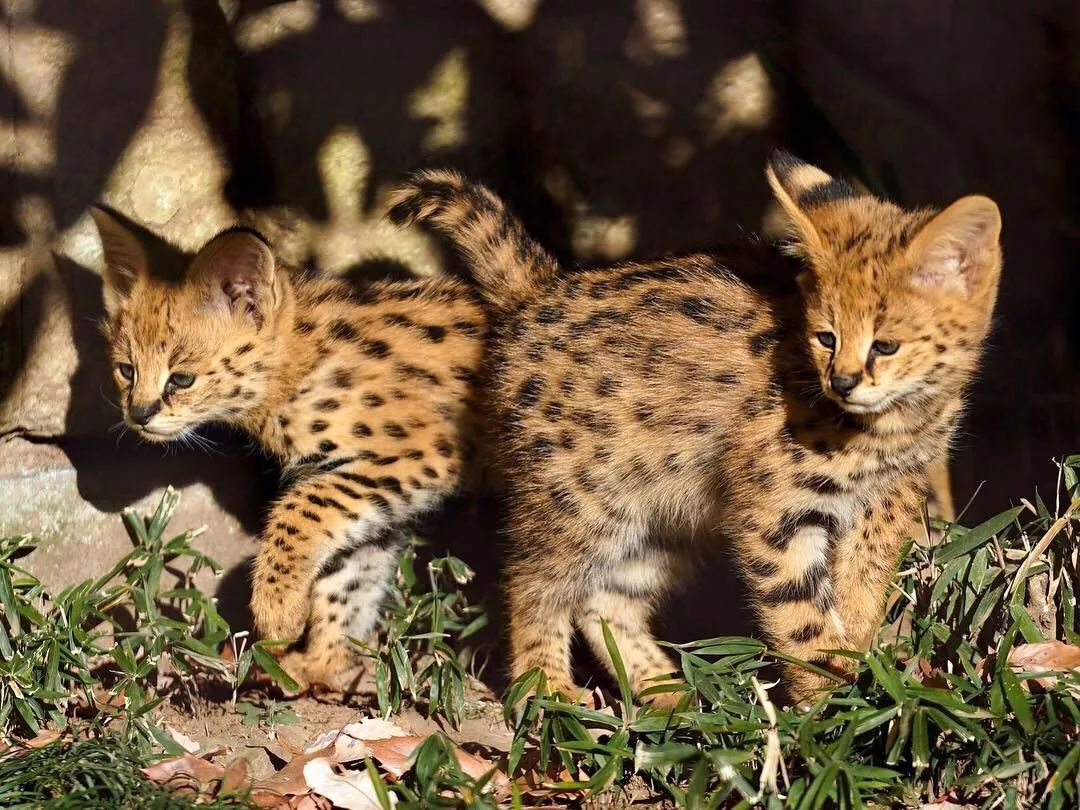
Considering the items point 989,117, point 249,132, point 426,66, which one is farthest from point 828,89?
point 249,132

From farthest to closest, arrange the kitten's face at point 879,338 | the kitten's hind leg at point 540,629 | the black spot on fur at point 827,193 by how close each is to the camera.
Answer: the kitten's hind leg at point 540,629, the black spot on fur at point 827,193, the kitten's face at point 879,338

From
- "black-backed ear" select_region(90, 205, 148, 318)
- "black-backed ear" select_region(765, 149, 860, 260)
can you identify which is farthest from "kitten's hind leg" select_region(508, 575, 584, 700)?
"black-backed ear" select_region(90, 205, 148, 318)

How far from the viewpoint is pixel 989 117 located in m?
5.43

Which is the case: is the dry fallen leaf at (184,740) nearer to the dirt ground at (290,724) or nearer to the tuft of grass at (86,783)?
the dirt ground at (290,724)

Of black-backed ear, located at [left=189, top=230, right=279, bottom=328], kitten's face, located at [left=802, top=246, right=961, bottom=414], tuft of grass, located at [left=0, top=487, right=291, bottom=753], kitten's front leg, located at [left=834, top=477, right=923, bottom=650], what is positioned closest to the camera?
kitten's face, located at [left=802, top=246, right=961, bottom=414]

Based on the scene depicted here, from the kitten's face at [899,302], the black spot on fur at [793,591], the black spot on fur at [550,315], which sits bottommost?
the black spot on fur at [793,591]

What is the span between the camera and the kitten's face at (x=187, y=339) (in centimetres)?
518

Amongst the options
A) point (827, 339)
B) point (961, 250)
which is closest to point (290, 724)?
point (827, 339)

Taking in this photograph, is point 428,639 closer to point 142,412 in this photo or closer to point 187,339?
point 142,412

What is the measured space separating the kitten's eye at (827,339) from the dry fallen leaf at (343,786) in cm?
183

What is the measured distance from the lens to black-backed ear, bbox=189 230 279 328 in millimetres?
5094

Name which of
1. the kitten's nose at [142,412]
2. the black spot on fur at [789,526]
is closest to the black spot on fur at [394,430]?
the kitten's nose at [142,412]

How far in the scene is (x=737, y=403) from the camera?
4488mm

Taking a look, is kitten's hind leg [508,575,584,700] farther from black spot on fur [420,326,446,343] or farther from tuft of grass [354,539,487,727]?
black spot on fur [420,326,446,343]
